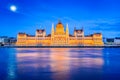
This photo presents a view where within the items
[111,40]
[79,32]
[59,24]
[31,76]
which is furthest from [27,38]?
[31,76]

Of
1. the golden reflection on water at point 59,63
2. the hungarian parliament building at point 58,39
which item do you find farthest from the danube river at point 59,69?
the hungarian parliament building at point 58,39

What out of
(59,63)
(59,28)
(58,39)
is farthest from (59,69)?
(59,28)

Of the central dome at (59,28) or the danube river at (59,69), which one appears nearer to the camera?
the danube river at (59,69)

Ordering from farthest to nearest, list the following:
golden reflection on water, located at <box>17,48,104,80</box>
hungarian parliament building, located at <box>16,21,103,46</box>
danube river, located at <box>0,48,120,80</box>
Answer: hungarian parliament building, located at <box>16,21,103,46</box> → golden reflection on water, located at <box>17,48,104,80</box> → danube river, located at <box>0,48,120,80</box>

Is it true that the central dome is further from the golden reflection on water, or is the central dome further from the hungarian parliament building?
the golden reflection on water

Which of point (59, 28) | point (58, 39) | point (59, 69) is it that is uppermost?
point (59, 28)

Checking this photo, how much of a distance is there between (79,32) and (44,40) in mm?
14888

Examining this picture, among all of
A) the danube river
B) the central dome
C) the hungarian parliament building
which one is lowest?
the danube river

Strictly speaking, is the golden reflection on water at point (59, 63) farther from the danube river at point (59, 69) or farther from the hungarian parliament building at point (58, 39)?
the hungarian parliament building at point (58, 39)

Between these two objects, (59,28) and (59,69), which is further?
(59,28)

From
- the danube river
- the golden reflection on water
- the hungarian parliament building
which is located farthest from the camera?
the hungarian parliament building

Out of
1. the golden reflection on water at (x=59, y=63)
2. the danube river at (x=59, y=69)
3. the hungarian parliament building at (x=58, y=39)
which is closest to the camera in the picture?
the danube river at (x=59, y=69)

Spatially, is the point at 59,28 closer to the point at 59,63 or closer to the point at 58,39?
the point at 58,39

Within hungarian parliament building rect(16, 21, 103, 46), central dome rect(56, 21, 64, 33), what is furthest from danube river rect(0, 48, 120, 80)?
central dome rect(56, 21, 64, 33)
